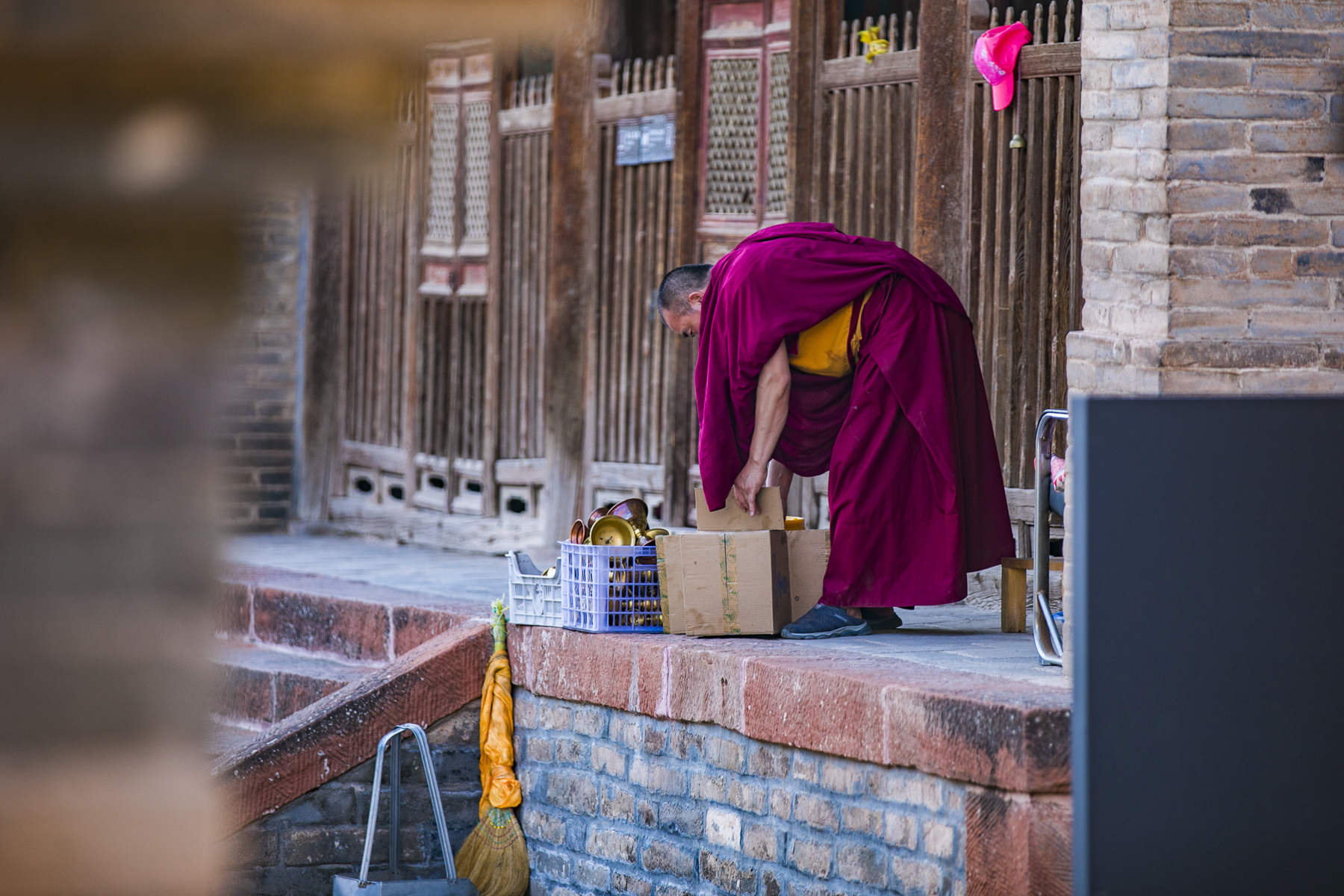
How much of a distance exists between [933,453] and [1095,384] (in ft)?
3.16

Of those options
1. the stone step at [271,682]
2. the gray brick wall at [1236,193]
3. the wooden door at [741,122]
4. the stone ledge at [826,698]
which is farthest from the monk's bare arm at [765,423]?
the wooden door at [741,122]

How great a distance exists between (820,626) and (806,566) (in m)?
0.23

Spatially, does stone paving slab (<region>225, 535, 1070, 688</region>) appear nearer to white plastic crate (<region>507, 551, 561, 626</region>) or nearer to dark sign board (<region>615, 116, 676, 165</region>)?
white plastic crate (<region>507, 551, 561, 626</region>)

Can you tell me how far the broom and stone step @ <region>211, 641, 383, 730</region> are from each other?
852 millimetres

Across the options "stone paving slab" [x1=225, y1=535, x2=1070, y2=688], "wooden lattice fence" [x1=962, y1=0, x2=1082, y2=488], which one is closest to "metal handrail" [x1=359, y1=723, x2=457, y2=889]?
"stone paving slab" [x1=225, y1=535, x2=1070, y2=688]

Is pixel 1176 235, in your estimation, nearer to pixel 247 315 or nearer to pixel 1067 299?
pixel 1067 299

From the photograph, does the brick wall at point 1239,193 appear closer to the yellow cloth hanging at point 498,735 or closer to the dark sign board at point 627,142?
the yellow cloth hanging at point 498,735

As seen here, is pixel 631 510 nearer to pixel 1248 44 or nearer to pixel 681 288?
pixel 681 288

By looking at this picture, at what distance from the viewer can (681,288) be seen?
5.93 meters

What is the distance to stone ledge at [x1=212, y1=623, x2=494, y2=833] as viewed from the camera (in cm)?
607

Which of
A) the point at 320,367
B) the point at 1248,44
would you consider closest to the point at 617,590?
the point at 1248,44

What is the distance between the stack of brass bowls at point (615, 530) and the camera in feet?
19.2

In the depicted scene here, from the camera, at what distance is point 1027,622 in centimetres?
665

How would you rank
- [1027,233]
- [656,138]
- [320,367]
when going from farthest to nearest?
[320,367], [656,138], [1027,233]
